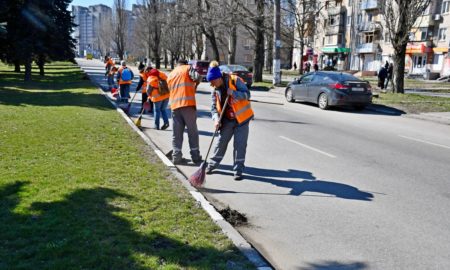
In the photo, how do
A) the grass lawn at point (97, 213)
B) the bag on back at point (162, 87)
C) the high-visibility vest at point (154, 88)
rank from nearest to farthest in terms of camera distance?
the grass lawn at point (97, 213)
the high-visibility vest at point (154, 88)
the bag on back at point (162, 87)

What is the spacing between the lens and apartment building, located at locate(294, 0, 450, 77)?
2033 inches

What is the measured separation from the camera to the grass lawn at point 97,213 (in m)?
3.75

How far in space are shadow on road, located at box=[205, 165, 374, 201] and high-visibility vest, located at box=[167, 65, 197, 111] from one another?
132 cm

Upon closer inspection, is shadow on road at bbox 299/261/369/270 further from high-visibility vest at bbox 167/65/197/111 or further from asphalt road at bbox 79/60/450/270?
high-visibility vest at bbox 167/65/197/111

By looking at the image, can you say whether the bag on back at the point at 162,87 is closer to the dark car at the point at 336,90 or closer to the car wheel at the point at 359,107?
the dark car at the point at 336,90

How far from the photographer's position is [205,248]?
406cm

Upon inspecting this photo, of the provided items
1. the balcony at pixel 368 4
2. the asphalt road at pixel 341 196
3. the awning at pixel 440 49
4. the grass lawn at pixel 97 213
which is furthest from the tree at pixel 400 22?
the balcony at pixel 368 4

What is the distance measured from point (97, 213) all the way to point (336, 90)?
1375cm

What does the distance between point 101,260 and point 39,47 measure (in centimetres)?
3006

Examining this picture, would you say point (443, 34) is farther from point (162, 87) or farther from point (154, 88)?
point (154, 88)

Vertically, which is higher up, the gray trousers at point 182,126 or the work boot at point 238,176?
the gray trousers at point 182,126

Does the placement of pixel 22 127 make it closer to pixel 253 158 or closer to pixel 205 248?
pixel 253 158

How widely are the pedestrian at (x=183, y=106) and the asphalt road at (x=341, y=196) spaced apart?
47cm

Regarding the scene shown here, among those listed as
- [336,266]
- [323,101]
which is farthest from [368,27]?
[336,266]
